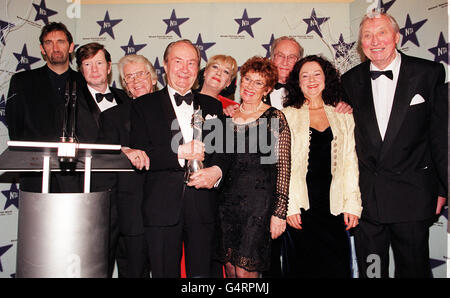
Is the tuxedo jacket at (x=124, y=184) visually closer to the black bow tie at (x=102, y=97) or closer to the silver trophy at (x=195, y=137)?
the black bow tie at (x=102, y=97)

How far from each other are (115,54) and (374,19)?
12.7 ft

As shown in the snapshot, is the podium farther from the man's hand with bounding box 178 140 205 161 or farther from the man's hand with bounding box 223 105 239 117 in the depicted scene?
the man's hand with bounding box 223 105 239 117

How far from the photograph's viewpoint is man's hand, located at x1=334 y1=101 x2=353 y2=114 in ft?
9.51

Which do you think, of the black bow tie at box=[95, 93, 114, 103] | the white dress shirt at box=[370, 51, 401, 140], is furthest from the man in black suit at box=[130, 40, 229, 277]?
the white dress shirt at box=[370, 51, 401, 140]

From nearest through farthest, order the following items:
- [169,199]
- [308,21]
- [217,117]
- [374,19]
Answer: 1. [169,199]
2. [217,117]
3. [374,19]
4. [308,21]

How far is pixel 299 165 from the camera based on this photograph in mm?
2783

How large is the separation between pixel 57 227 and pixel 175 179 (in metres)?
0.76

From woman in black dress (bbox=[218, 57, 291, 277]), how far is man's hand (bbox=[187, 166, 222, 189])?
0.26 metres

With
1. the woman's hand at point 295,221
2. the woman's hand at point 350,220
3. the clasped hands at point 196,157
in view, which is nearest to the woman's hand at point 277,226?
the woman's hand at point 295,221

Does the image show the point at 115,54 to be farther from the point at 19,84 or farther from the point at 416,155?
the point at 416,155

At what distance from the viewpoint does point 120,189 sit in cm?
301

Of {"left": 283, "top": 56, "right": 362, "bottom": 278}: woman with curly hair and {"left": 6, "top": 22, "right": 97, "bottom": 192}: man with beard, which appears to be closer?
{"left": 283, "top": 56, "right": 362, "bottom": 278}: woman with curly hair

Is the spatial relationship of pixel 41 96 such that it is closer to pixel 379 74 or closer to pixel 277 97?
pixel 277 97
